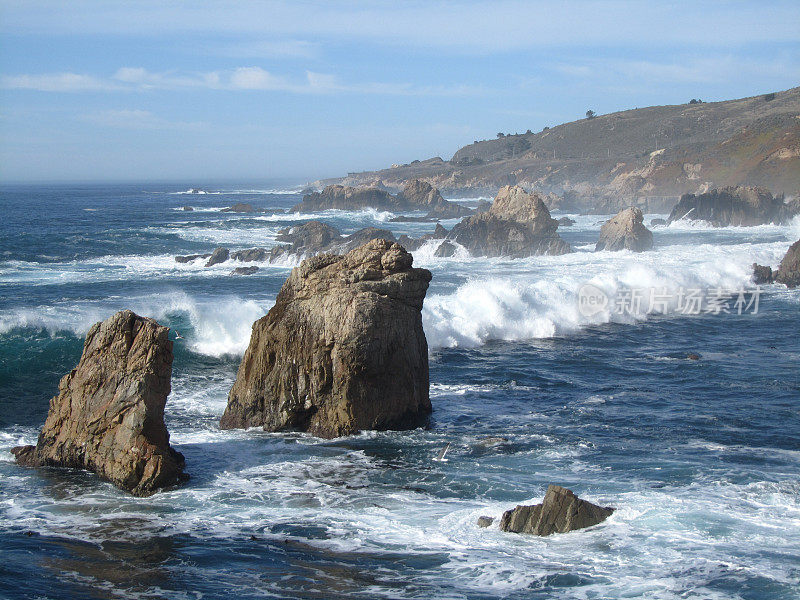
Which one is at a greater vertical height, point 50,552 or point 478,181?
point 478,181

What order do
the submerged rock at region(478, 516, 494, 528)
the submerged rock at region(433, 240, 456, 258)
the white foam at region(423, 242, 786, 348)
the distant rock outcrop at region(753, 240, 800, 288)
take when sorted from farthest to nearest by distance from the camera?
the submerged rock at region(433, 240, 456, 258), the distant rock outcrop at region(753, 240, 800, 288), the white foam at region(423, 242, 786, 348), the submerged rock at region(478, 516, 494, 528)

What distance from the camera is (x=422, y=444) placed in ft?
49.6

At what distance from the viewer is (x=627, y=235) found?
47.8 m

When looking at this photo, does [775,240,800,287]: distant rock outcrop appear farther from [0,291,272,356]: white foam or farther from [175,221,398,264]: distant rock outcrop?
[0,291,272,356]: white foam

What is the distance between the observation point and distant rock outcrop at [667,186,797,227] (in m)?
58.9

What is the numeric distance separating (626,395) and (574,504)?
8.11m

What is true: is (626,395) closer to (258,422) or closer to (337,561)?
(258,422)

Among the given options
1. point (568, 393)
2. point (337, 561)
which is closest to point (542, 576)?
point (337, 561)

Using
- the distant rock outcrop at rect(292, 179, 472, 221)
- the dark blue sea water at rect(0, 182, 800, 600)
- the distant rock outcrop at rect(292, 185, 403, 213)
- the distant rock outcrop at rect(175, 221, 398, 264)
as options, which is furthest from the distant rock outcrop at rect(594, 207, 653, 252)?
the distant rock outcrop at rect(292, 185, 403, 213)

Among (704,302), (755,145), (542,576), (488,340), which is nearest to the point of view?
(542,576)

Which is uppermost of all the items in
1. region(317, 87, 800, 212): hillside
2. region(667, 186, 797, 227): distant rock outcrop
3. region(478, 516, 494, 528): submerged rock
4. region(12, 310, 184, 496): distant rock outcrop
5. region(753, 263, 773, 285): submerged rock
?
region(317, 87, 800, 212): hillside

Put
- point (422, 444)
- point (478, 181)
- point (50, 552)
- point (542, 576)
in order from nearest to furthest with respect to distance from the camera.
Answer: point (542, 576)
point (50, 552)
point (422, 444)
point (478, 181)

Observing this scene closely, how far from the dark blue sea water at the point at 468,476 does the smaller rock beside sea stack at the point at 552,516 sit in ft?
0.56

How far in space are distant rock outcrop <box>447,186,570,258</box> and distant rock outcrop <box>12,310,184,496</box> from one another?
35.6 metres
